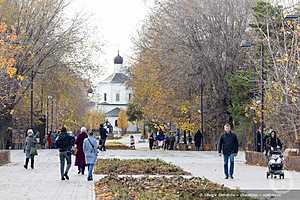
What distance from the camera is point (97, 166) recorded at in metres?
29.7

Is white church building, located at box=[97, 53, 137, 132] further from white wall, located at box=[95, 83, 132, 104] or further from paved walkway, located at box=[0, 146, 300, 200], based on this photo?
paved walkway, located at box=[0, 146, 300, 200]

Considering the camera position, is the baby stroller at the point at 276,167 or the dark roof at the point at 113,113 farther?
the dark roof at the point at 113,113

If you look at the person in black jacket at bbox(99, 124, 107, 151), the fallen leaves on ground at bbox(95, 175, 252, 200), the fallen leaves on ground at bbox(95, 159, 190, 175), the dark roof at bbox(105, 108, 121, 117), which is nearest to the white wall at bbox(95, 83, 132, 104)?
the dark roof at bbox(105, 108, 121, 117)

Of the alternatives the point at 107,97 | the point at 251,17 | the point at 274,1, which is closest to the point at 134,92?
the point at 251,17

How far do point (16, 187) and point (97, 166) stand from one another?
30.5 feet

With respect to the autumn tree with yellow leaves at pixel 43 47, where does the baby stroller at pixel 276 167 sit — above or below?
below

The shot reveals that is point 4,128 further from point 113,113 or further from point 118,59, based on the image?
point 113,113

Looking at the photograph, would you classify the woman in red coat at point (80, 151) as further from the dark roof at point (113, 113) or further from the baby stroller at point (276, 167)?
the dark roof at point (113, 113)

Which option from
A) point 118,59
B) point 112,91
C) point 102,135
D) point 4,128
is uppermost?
point 118,59

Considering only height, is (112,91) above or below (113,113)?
above

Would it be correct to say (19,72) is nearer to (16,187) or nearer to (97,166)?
(97,166)

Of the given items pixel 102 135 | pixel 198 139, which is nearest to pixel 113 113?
pixel 198 139

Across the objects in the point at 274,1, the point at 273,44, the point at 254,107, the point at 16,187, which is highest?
the point at 274,1

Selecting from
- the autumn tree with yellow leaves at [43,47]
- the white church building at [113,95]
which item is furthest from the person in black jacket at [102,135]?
the white church building at [113,95]
